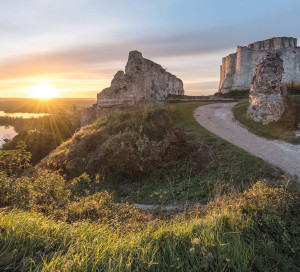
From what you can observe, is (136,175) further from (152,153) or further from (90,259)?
(90,259)

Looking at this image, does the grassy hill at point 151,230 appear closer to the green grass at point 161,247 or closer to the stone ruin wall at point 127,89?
the green grass at point 161,247

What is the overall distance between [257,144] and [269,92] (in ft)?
19.1

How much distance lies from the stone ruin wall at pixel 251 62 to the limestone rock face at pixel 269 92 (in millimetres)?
25569

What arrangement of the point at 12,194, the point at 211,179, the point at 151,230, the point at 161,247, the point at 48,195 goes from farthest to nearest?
the point at 211,179 < the point at 48,195 < the point at 12,194 < the point at 151,230 < the point at 161,247

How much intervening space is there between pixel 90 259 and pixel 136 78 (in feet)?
63.6

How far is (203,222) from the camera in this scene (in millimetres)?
3461

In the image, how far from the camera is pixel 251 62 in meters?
38.8

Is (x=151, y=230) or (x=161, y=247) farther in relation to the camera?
(x=151, y=230)

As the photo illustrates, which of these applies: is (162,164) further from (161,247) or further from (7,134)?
(7,134)

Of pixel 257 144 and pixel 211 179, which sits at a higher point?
pixel 257 144

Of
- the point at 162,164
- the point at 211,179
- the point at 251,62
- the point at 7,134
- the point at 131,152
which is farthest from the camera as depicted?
the point at 7,134

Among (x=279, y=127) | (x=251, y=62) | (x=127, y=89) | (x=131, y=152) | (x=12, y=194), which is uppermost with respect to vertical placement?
(x=251, y=62)

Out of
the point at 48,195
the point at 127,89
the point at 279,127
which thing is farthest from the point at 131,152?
the point at 127,89

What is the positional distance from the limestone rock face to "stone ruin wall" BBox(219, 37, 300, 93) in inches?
1007
